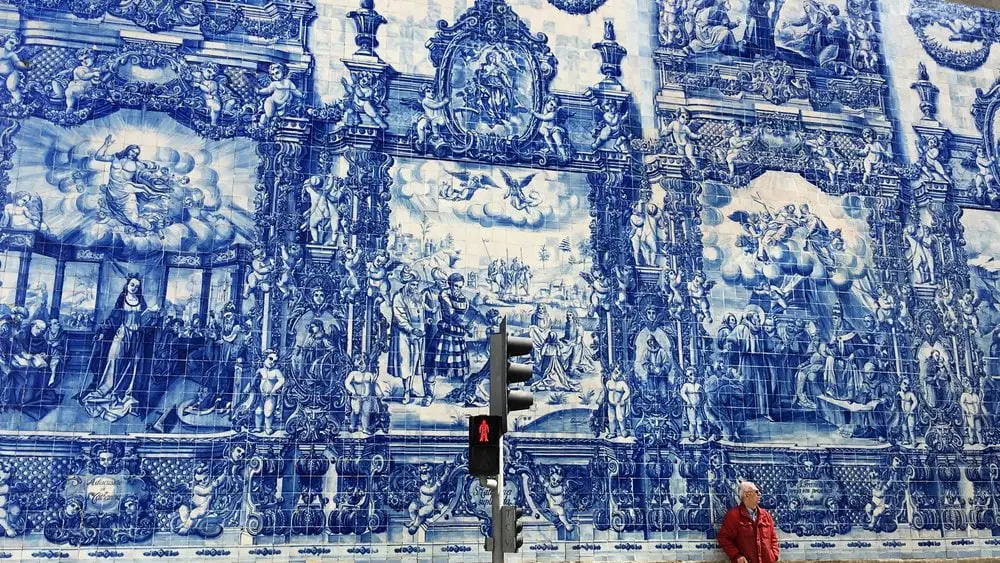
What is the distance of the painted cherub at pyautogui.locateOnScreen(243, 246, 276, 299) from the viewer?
9.59 meters

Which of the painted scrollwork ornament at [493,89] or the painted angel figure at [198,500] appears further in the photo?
the painted scrollwork ornament at [493,89]

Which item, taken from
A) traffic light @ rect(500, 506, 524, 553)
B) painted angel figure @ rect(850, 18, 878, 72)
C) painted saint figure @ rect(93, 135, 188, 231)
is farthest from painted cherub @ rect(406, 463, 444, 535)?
painted angel figure @ rect(850, 18, 878, 72)

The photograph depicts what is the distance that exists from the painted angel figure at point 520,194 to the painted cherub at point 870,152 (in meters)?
3.98

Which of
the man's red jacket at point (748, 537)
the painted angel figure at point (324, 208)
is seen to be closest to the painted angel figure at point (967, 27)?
the man's red jacket at point (748, 537)

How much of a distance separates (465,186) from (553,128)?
1.23 metres

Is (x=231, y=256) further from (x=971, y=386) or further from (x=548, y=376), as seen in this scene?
(x=971, y=386)

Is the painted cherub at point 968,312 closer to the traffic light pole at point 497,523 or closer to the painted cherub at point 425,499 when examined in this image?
the painted cherub at point 425,499

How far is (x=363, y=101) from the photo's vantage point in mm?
10375

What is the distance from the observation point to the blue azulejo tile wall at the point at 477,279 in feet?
30.0

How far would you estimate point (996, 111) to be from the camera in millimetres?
12305

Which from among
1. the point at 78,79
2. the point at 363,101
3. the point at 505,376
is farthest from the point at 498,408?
the point at 78,79

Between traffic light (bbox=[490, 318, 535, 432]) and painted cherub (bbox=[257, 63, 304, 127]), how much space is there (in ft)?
13.6

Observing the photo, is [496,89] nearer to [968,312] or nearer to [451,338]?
[451,338]

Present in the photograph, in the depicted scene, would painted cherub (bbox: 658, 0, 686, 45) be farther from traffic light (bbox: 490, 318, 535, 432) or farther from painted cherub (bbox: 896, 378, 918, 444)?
traffic light (bbox: 490, 318, 535, 432)
